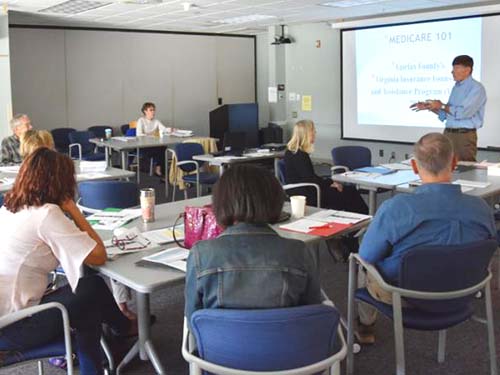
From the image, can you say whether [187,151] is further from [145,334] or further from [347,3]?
[145,334]

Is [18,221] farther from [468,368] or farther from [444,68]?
[444,68]

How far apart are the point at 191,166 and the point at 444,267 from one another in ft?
17.3

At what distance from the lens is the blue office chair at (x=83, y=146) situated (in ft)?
28.8

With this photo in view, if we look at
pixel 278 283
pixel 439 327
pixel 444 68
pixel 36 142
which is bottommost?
pixel 439 327

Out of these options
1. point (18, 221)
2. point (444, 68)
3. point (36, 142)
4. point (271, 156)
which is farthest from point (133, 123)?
point (18, 221)

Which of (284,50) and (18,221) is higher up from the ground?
(284,50)

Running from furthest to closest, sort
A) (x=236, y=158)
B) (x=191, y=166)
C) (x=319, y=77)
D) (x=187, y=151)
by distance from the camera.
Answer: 1. (x=319, y=77)
2. (x=191, y=166)
3. (x=187, y=151)
4. (x=236, y=158)

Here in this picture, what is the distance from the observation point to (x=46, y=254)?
2.41 m

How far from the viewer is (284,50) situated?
36.3 ft

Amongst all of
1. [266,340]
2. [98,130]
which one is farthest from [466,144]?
[98,130]

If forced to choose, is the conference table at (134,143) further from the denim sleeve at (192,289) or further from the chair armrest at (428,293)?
the denim sleeve at (192,289)

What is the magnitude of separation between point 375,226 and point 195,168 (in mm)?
4989

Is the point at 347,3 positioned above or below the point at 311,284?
above

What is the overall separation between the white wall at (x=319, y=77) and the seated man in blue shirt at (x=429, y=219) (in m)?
7.12
